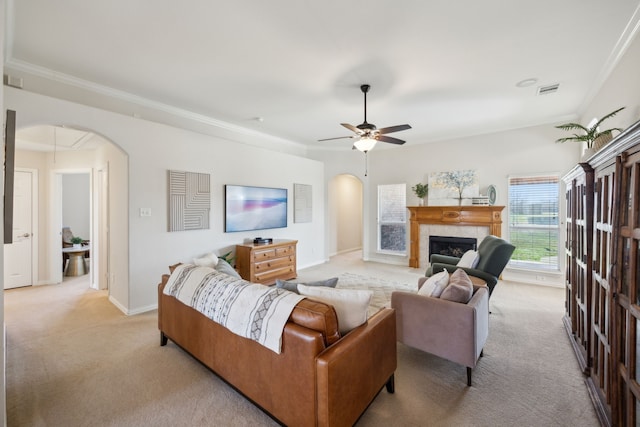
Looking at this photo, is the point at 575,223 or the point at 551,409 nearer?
the point at 551,409

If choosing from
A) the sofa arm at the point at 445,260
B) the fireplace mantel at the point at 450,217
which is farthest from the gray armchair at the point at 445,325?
the fireplace mantel at the point at 450,217

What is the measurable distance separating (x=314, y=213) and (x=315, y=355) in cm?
504

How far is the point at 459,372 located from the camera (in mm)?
2281

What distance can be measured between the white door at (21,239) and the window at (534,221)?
8610mm

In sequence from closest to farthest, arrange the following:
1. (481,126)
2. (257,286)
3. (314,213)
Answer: (257,286) → (481,126) → (314,213)

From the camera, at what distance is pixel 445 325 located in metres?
2.15

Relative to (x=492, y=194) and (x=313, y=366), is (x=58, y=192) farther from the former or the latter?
(x=492, y=194)

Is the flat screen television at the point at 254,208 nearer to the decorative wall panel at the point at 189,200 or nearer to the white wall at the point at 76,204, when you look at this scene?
the decorative wall panel at the point at 189,200

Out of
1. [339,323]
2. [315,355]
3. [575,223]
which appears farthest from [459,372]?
[575,223]

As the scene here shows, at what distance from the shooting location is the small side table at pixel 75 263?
211 inches

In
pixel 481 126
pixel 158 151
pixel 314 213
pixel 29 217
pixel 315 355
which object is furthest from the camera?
pixel 314 213

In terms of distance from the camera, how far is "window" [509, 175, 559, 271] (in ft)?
15.7

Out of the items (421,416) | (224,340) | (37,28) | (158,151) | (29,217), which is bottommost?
(421,416)

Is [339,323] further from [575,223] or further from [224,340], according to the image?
[575,223]
